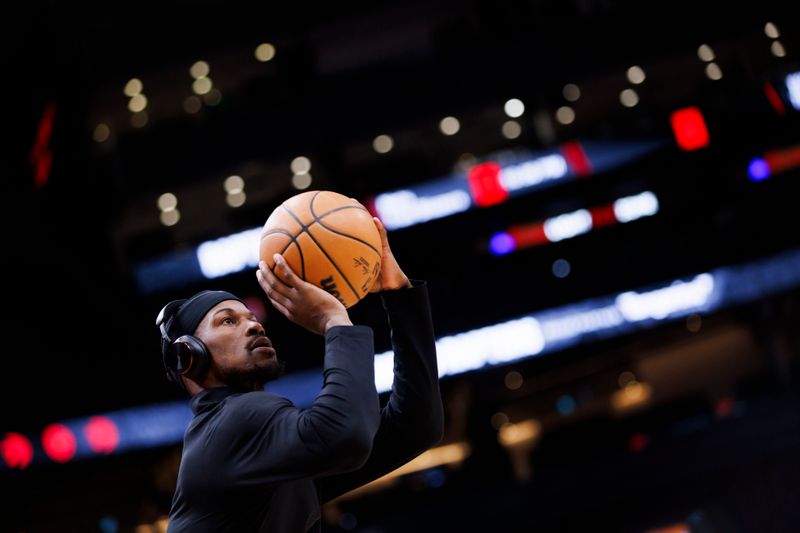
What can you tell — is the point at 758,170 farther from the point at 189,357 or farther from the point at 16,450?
the point at 189,357

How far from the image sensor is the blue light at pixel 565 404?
16500 millimetres

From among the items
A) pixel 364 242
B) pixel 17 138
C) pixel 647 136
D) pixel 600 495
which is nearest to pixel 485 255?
pixel 647 136

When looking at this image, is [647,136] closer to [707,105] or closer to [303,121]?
[707,105]

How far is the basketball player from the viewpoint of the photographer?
76.8 inches

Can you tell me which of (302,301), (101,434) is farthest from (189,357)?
(101,434)

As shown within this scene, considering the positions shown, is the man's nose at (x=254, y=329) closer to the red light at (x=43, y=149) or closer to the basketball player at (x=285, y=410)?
the basketball player at (x=285, y=410)

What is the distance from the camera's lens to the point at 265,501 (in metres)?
2.08

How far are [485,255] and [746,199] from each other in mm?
3769

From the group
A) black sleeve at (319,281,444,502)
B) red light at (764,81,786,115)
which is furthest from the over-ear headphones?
red light at (764,81,786,115)

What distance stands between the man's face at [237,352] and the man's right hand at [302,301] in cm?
9

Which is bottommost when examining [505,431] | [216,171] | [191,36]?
Answer: [505,431]

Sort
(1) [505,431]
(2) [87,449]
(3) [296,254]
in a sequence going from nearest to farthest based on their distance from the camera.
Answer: (3) [296,254] < (2) [87,449] < (1) [505,431]

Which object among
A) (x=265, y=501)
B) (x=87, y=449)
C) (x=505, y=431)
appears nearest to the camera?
(x=265, y=501)

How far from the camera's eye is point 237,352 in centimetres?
226
